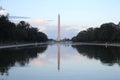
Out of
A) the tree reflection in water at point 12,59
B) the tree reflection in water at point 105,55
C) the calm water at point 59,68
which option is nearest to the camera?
the calm water at point 59,68

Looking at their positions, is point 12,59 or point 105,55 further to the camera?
point 105,55

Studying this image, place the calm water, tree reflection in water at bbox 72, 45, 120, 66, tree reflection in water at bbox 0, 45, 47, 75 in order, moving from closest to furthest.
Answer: the calm water
tree reflection in water at bbox 0, 45, 47, 75
tree reflection in water at bbox 72, 45, 120, 66

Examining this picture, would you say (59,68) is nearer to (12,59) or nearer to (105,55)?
(12,59)

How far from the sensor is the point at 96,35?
14412 cm

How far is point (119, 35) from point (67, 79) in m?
93.2

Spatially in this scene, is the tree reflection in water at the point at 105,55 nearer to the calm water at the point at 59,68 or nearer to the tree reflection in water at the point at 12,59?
the calm water at the point at 59,68

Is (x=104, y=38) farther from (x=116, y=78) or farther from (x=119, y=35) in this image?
(x=116, y=78)

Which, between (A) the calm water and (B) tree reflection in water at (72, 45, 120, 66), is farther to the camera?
(B) tree reflection in water at (72, 45, 120, 66)

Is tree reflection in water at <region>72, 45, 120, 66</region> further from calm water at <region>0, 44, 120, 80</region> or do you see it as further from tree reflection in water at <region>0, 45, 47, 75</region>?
tree reflection in water at <region>0, 45, 47, 75</region>

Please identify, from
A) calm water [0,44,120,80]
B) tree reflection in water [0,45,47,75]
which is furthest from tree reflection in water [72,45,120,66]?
tree reflection in water [0,45,47,75]

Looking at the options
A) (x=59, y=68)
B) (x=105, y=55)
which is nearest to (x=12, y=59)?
(x=59, y=68)


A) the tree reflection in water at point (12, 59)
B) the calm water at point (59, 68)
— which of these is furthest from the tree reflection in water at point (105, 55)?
the tree reflection in water at point (12, 59)

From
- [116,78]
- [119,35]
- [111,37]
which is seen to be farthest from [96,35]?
[116,78]

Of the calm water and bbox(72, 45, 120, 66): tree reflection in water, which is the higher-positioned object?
bbox(72, 45, 120, 66): tree reflection in water
